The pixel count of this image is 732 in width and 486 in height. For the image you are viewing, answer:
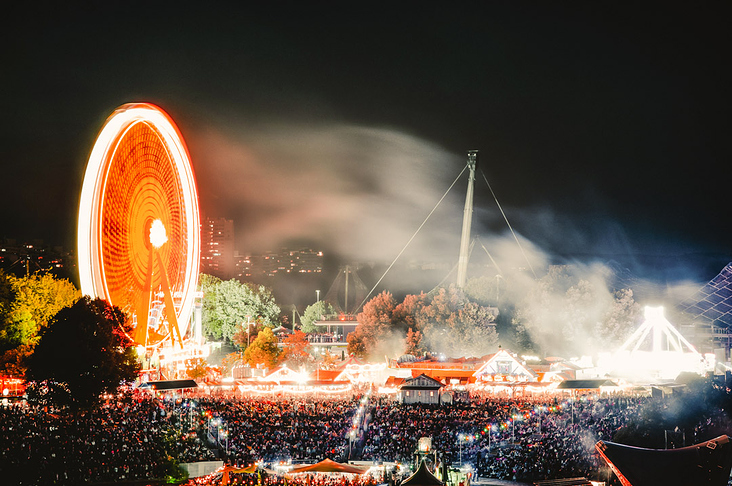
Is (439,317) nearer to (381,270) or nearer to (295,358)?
(295,358)

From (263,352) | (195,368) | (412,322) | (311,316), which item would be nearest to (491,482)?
(195,368)

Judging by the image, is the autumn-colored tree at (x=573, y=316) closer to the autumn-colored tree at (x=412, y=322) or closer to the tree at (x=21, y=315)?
the autumn-colored tree at (x=412, y=322)

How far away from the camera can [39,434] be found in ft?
60.1

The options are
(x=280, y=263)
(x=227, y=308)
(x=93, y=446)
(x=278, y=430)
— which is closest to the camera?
(x=93, y=446)

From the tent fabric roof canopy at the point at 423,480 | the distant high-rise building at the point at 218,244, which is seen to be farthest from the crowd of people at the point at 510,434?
the distant high-rise building at the point at 218,244

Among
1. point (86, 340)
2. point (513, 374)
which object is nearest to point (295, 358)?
point (513, 374)

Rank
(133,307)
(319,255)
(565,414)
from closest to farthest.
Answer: (565,414) → (133,307) → (319,255)

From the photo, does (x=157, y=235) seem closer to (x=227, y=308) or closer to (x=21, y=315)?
(x=21, y=315)

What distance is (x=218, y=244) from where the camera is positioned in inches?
6299

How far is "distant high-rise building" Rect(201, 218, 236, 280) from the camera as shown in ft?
507

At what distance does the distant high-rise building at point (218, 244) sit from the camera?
154500mm

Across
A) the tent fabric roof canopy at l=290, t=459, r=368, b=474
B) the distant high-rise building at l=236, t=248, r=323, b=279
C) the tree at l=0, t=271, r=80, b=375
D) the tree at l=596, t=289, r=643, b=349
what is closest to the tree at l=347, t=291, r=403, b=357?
the tree at l=596, t=289, r=643, b=349

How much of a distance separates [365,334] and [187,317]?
73.8ft

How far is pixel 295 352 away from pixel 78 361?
32895 mm
